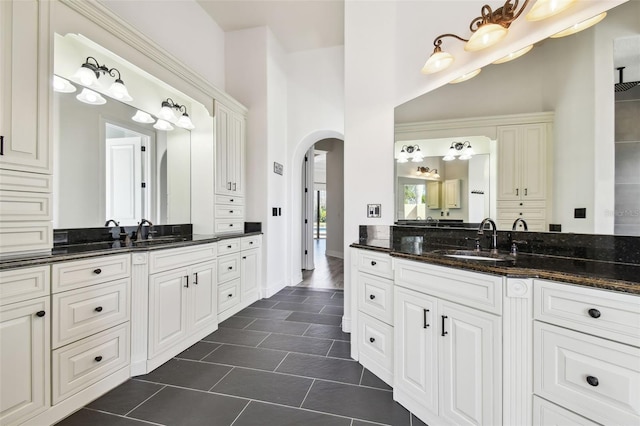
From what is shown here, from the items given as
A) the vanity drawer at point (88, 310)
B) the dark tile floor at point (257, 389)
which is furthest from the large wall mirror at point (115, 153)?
the dark tile floor at point (257, 389)

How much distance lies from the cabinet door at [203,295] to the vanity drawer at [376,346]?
1411 mm

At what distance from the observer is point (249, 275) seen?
11.5 feet

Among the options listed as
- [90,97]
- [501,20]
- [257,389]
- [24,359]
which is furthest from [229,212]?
[501,20]

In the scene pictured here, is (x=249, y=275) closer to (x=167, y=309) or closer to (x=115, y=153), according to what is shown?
(x=167, y=309)

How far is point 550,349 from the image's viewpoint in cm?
104

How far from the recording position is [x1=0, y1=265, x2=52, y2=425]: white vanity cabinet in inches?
49.9

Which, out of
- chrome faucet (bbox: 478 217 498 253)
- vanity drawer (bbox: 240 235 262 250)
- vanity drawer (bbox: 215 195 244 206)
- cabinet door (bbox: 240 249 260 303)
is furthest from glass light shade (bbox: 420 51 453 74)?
cabinet door (bbox: 240 249 260 303)

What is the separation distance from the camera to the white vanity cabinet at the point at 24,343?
1.27 m

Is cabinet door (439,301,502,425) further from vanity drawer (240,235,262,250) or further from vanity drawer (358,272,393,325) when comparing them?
vanity drawer (240,235,262,250)

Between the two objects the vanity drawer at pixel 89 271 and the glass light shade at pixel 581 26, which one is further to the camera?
the vanity drawer at pixel 89 271

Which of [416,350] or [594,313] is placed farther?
[416,350]

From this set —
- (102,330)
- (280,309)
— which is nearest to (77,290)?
(102,330)

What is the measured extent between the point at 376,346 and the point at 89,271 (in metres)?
1.86

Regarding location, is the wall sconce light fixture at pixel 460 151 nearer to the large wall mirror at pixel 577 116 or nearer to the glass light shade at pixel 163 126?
the large wall mirror at pixel 577 116
